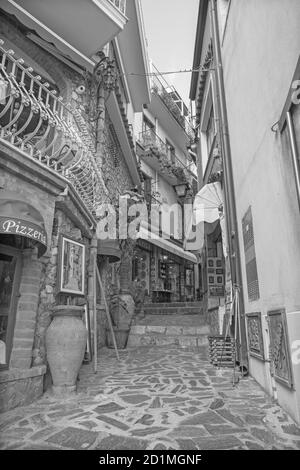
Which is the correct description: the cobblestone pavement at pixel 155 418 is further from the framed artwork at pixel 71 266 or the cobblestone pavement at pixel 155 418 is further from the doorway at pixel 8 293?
the framed artwork at pixel 71 266

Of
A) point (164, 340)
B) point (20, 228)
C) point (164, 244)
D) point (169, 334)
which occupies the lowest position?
point (164, 340)

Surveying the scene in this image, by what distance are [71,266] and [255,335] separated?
11.3ft

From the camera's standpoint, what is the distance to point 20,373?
151 inches


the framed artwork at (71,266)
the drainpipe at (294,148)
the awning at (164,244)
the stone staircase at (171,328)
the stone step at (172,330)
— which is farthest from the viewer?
the awning at (164,244)

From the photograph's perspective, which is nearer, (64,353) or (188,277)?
(64,353)

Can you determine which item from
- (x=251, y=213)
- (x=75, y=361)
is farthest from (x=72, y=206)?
(x=251, y=213)

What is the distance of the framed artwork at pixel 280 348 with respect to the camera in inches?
132

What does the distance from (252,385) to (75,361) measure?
2.88 meters

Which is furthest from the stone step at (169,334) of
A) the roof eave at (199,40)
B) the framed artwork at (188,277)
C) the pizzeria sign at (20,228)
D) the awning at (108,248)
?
the framed artwork at (188,277)

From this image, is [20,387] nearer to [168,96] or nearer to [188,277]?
[188,277]

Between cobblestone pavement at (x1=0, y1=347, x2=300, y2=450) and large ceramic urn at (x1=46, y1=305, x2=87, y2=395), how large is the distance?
0.23 meters

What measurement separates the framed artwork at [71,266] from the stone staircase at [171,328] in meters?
4.67

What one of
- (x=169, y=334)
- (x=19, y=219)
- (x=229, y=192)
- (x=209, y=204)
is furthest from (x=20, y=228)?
(x=169, y=334)
